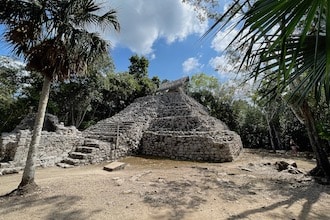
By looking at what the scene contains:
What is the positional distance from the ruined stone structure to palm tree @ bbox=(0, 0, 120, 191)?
4.52 metres

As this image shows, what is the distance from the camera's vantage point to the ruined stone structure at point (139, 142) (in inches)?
357

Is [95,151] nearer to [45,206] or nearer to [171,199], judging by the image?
[45,206]

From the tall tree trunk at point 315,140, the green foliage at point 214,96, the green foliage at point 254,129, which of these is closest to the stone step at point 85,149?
the tall tree trunk at point 315,140

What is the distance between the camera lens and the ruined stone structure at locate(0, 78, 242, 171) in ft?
29.7

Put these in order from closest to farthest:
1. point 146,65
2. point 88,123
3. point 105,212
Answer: point 105,212 → point 88,123 → point 146,65

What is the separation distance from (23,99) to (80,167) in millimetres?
9226

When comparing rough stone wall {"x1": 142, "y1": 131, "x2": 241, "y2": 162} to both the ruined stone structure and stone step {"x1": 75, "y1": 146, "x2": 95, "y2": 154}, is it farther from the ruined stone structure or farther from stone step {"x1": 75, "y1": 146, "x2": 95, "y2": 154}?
stone step {"x1": 75, "y1": 146, "x2": 95, "y2": 154}

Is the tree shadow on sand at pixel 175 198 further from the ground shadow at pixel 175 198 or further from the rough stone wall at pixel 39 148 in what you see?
the rough stone wall at pixel 39 148

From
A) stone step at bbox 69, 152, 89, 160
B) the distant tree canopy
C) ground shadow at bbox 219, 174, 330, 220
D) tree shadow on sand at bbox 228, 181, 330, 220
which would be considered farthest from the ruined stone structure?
tree shadow on sand at bbox 228, 181, 330, 220

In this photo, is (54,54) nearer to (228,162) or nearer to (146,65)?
(228,162)

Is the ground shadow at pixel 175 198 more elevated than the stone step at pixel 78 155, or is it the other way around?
the stone step at pixel 78 155

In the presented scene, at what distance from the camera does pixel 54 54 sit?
4984 mm

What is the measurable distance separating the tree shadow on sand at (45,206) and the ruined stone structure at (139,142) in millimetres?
4287

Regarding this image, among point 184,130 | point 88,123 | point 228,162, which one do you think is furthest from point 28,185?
point 88,123
